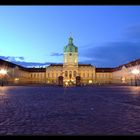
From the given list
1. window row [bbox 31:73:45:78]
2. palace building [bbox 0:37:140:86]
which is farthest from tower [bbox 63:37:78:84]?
window row [bbox 31:73:45:78]

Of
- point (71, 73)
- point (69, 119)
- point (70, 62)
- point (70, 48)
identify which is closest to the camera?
point (69, 119)

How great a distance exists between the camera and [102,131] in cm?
662

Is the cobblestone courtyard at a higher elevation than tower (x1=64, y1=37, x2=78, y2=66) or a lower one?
lower

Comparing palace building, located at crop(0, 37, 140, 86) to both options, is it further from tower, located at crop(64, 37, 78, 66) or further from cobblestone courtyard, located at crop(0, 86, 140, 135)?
cobblestone courtyard, located at crop(0, 86, 140, 135)

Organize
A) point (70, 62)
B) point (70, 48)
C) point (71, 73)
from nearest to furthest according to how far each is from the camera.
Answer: point (71, 73) < point (70, 48) < point (70, 62)

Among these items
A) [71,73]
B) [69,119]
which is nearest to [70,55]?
[71,73]

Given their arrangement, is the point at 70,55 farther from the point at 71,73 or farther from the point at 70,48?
the point at 71,73

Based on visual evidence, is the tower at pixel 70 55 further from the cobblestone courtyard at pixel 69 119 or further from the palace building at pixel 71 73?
the cobblestone courtyard at pixel 69 119

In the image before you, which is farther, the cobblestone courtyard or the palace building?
the palace building

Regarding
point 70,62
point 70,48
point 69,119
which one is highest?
point 70,48
